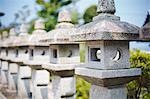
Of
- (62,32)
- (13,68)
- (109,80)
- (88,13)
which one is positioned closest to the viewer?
(109,80)

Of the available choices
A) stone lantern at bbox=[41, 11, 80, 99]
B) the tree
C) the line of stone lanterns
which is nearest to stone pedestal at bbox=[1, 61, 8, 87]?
the line of stone lanterns

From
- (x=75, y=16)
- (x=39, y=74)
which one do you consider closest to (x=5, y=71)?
(x=39, y=74)

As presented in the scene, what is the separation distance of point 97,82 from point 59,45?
1.98m

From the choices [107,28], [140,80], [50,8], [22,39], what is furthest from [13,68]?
[50,8]

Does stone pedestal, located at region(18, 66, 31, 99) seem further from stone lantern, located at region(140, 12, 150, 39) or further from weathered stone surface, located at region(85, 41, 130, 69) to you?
stone lantern, located at region(140, 12, 150, 39)

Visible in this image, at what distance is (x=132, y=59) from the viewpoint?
5949mm

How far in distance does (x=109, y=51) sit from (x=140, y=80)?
2.13m

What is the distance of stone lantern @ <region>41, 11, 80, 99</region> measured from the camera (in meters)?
5.51

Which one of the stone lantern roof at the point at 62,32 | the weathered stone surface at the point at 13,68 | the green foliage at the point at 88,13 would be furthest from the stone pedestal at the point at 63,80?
the green foliage at the point at 88,13

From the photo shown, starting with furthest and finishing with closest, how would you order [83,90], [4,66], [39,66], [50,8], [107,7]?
[50,8] → [4,66] → [83,90] → [39,66] → [107,7]

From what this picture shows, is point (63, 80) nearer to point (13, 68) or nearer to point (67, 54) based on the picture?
point (67, 54)

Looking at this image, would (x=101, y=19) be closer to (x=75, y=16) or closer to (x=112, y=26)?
(x=112, y=26)

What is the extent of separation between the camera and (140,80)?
18.6 feet

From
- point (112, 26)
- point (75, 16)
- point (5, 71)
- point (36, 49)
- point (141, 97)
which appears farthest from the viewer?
point (75, 16)
